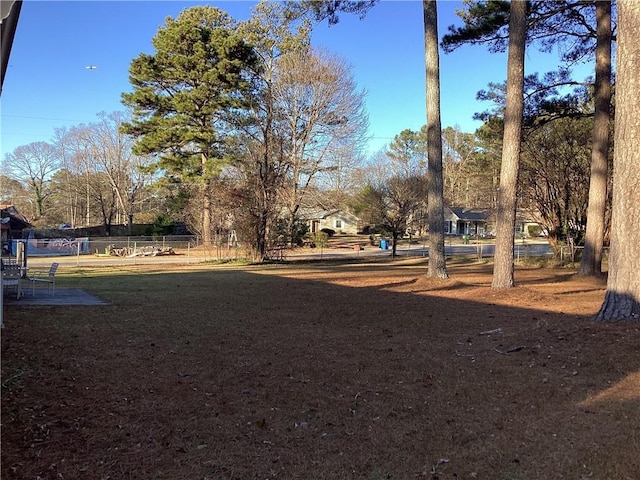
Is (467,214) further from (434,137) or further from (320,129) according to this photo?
(434,137)

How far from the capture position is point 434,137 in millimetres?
13836

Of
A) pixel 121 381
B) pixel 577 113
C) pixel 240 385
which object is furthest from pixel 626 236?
pixel 577 113

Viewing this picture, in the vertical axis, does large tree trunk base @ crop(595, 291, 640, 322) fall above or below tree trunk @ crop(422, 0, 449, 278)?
below

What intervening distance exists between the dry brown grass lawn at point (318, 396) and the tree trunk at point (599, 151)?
702 centimetres

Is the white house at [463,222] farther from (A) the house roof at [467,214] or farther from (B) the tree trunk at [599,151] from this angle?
(B) the tree trunk at [599,151]

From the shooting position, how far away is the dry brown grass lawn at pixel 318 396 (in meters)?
3.00

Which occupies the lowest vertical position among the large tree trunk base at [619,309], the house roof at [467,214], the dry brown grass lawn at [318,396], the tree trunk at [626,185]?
the dry brown grass lawn at [318,396]

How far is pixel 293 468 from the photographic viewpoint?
2953 millimetres

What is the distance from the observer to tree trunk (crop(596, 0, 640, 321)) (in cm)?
647

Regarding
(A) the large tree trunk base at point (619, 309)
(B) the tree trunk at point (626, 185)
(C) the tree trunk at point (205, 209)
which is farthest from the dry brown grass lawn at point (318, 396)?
(C) the tree trunk at point (205, 209)

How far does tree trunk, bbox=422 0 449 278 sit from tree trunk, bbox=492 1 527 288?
7.43 ft

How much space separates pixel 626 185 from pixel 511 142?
510 cm

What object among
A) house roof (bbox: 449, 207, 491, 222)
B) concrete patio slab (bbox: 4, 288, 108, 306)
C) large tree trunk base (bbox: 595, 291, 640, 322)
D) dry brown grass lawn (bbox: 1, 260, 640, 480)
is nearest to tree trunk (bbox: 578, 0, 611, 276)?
dry brown grass lawn (bbox: 1, 260, 640, 480)

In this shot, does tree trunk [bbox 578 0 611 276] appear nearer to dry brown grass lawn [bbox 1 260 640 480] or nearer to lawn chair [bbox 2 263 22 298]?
dry brown grass lawn [bbox 1 260 640 480]
